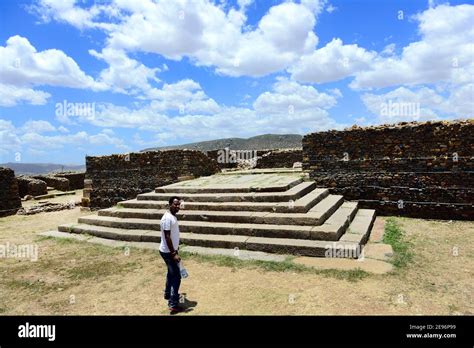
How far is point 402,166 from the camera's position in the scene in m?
10.5

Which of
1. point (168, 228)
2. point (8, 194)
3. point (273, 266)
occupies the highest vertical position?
point (168, 228)

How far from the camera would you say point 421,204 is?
408 inches

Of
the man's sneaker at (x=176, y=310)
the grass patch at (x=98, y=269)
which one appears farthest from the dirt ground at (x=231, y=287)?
the man's sneaker at (x=176, y=310)

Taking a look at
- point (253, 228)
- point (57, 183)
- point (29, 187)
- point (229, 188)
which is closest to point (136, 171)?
point (229, 188)

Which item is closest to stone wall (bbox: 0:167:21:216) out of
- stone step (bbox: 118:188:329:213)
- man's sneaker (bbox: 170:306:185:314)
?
stone step (bbox: 118:188:329:213)

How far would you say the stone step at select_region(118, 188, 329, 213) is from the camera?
8695 mm

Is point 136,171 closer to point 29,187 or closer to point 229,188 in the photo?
point 229,188

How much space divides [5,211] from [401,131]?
1592 centimetres

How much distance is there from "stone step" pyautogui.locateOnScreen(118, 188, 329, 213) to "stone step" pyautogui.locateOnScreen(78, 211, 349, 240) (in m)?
0.63

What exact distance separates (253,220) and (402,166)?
5.17 metres
